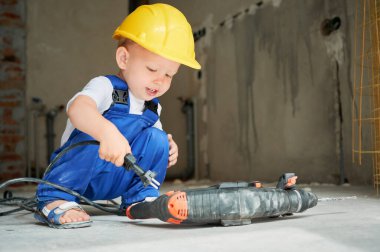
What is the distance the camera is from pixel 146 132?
1.54m

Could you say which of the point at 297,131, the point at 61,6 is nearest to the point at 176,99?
the point at 61,6

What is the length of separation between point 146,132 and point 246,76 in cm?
244

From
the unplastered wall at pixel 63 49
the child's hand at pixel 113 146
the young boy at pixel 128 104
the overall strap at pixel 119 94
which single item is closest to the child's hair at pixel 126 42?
the young boy at pixel 128 104

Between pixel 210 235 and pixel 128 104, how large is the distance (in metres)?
0.57

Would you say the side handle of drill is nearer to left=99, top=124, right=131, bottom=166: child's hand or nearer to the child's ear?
left=99, top=124, right=131, bottom=166: child's hand

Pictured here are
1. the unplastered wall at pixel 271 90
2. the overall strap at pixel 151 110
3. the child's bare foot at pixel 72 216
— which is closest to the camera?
the child's bare foot at pixel 72 216

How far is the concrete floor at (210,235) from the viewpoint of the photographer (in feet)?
3.06

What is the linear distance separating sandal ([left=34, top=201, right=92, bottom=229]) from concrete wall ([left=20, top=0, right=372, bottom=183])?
6.26 ft

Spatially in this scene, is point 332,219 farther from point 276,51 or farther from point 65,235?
point 276,51

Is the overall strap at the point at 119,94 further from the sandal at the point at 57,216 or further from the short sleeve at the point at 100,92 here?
the sandal at the point at 57,216

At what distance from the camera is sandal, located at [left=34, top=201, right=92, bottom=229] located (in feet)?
4.07

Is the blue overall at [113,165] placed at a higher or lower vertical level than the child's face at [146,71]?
lower

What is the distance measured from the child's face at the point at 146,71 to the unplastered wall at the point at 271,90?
5.55ft

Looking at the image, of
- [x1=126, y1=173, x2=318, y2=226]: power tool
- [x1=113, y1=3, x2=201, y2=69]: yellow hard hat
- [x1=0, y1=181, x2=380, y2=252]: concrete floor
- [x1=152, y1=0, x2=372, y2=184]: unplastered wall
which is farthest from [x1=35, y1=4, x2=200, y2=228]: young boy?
[x1=152, y1=0, x2=372, y2=184]: unplastered wall
